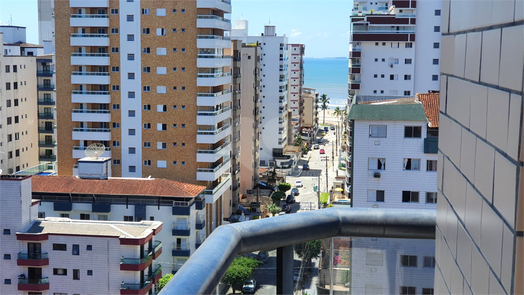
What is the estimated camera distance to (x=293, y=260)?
3.26 meters

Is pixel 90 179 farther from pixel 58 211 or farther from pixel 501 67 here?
pixel 501 67

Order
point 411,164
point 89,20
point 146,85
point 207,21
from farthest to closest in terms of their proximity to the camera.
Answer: point 146,85 < point 89,20 < point 207,21 < point 411,164

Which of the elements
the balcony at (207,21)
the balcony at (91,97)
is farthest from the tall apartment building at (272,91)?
the balcony at (91,97)

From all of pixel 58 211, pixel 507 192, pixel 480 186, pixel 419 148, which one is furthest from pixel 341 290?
pixel 58 211

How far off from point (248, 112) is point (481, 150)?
189 ft

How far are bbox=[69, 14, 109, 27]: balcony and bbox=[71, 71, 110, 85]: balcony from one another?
3058 mm

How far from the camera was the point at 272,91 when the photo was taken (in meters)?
75.5

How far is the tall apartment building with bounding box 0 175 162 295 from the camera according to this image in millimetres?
25203

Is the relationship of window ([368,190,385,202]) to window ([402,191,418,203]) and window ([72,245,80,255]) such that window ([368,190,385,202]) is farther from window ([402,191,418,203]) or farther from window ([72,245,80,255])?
window ([72,245,80,255])

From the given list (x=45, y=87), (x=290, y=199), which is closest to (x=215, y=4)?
(x=290, y=199)

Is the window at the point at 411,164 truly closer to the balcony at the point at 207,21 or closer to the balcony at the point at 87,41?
the balcony at the point at 207,21

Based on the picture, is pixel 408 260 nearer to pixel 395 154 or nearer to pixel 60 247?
pixel 395 154

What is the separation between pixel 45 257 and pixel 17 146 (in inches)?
1259

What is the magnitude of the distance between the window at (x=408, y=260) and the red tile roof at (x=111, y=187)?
3011 cm
